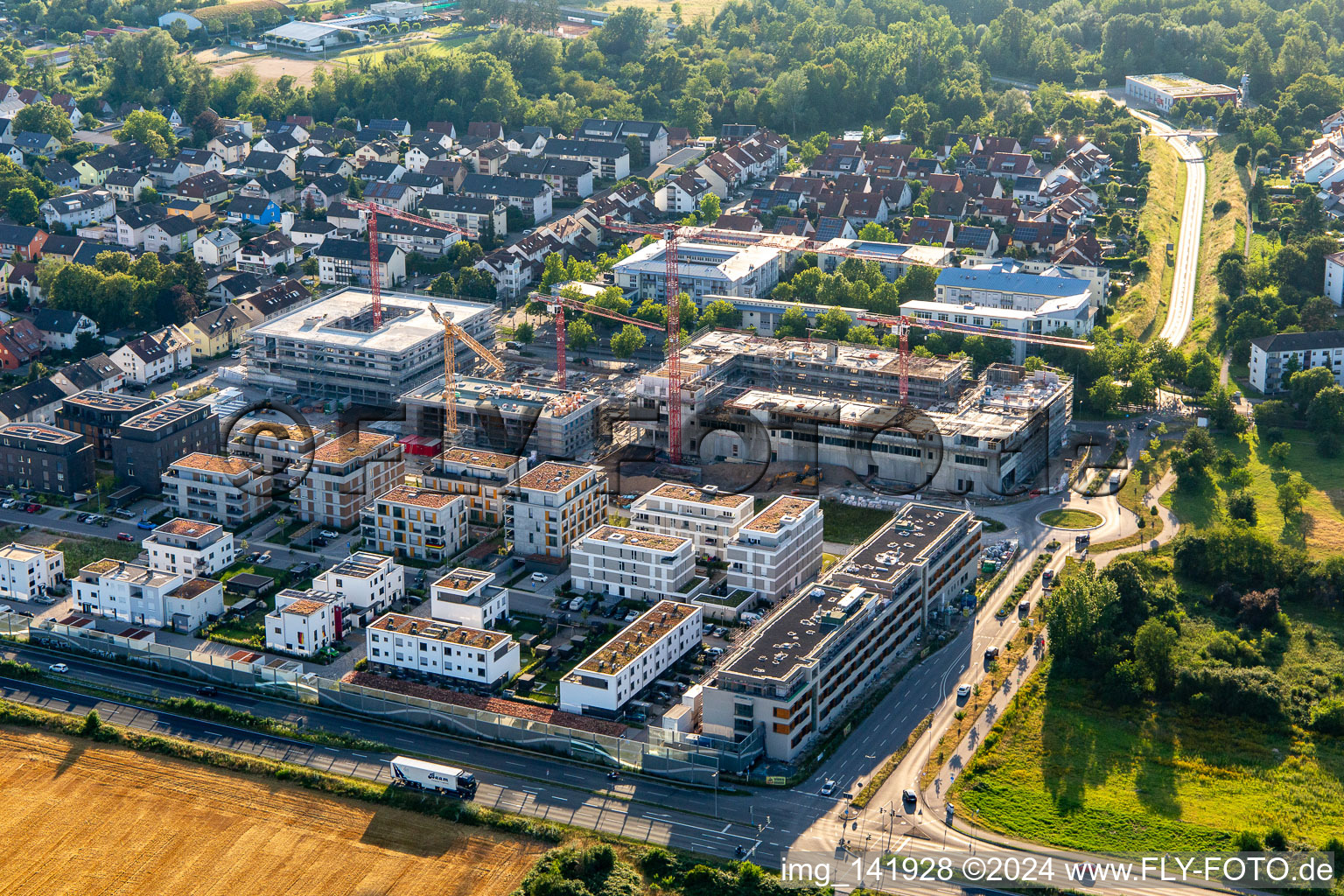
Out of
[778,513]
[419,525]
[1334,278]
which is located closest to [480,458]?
[419,525]

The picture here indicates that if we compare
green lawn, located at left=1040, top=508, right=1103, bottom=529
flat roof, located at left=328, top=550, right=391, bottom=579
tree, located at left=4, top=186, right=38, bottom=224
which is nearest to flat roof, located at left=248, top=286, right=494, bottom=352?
flat roof, located at left=328, top=550, right=391, bottom=579

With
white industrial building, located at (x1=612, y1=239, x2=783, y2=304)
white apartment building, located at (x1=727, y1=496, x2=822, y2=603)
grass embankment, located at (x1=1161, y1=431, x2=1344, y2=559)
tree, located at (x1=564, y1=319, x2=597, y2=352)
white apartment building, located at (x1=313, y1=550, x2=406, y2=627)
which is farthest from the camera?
white industrial building, located at (x1=612, y1=239, x2=783, y2=304)

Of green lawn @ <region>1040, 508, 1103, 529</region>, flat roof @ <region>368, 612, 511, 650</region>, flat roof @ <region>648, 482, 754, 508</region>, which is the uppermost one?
flat roof @ <region>648, 482, 754, 508</region>

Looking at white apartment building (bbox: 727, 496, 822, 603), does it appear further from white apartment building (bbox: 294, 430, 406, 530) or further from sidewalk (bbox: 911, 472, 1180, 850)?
white apartment building (bbox: 294, 430, 406, 530)

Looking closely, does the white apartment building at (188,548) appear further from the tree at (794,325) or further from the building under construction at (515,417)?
the tree at (794,325)

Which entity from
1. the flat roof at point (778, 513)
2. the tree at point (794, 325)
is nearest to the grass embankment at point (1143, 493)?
the flat roof at point (778, 513)

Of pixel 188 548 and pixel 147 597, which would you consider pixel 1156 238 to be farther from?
pixel 147 597
